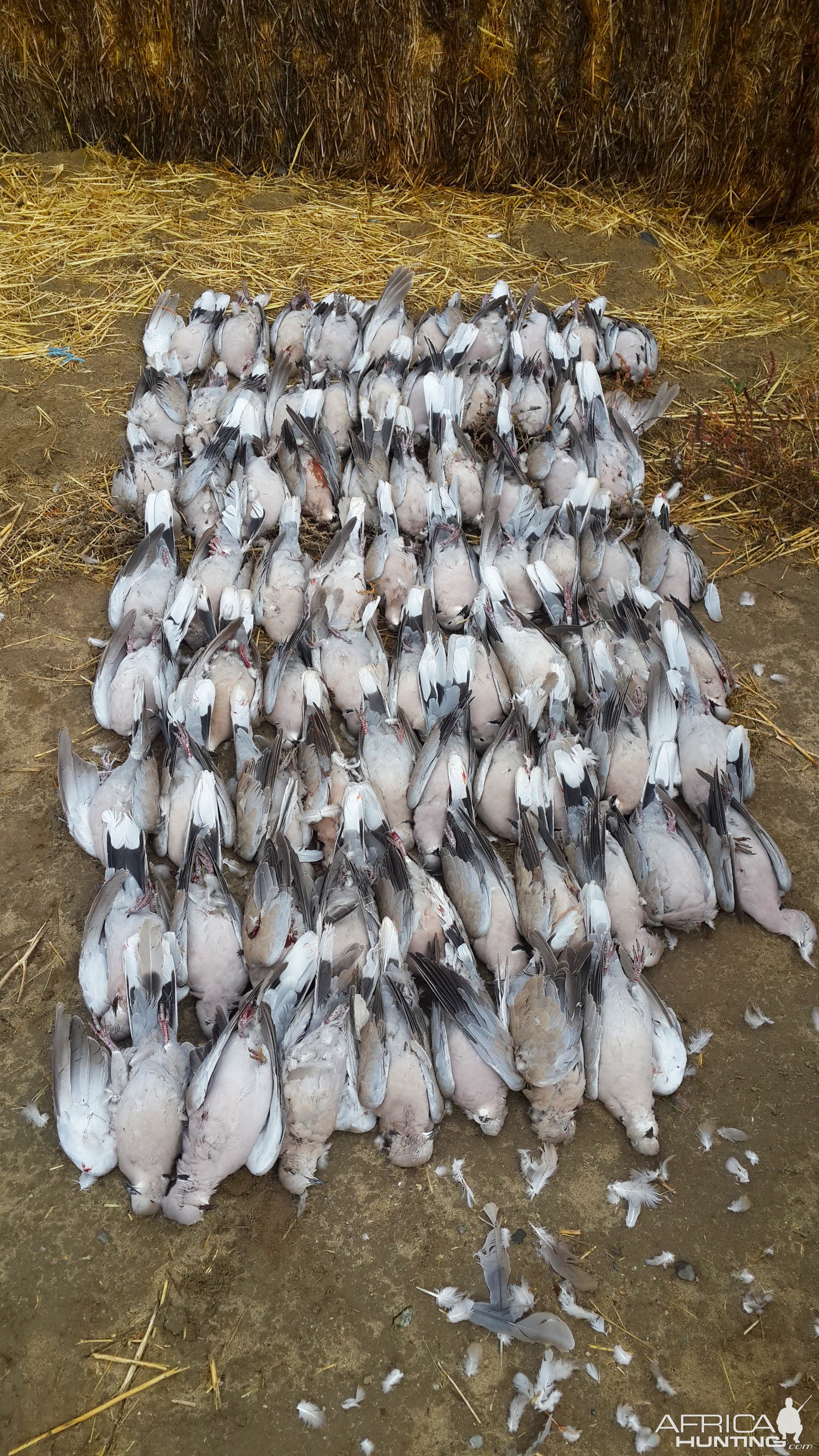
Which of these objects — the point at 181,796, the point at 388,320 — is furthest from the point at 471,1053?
the point at 388,320

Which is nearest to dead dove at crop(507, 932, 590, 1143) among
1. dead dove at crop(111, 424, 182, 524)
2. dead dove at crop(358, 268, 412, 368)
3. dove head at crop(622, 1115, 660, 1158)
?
dove head at crop(622, 1115, 660, 1158)

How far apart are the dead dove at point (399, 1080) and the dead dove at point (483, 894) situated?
1.00 ft

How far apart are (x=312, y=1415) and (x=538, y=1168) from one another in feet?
2.16

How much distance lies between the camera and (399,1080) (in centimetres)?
222

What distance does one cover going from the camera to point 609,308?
193 inches

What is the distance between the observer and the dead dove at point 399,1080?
2211 mm

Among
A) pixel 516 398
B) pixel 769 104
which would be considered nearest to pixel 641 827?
pixel 516 398

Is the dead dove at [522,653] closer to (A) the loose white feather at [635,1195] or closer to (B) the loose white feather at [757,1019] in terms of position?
(B) the loose white feather at [757,1019]

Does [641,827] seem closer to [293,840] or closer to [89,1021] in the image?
[293,840]

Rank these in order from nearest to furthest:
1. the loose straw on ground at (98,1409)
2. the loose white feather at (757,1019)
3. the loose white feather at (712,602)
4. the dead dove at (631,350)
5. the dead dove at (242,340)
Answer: the loose straw on ground at (98,1409)
the loose white feather at (757,1019)
the loose white feather at (712,602)
the dead dove at (242,340)
the dead dove at (631,350)

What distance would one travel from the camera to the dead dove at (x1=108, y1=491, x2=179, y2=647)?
3223mm

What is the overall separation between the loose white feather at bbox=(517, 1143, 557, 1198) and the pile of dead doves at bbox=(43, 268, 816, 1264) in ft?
0.04

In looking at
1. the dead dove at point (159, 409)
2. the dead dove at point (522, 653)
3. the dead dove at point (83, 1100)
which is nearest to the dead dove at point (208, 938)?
the dead dove at point (83, 1100)

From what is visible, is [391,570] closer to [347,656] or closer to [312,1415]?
[347,656]
